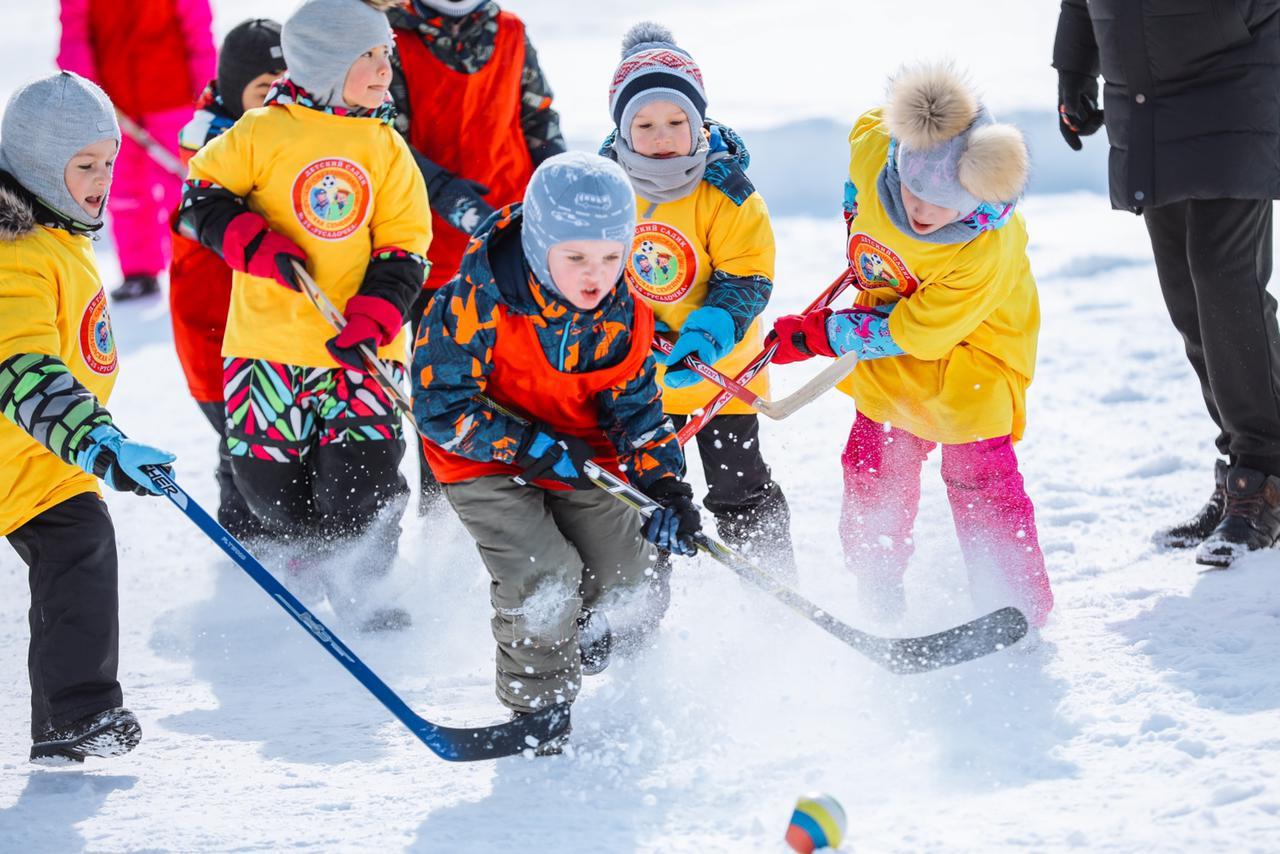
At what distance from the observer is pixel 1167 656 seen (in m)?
3.16

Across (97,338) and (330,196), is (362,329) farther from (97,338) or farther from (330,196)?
(97,338)

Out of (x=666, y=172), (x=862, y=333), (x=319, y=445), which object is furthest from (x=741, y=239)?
(x=319, y=445)

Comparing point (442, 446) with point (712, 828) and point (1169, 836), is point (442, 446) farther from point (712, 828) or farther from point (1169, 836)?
point (1169, 836)

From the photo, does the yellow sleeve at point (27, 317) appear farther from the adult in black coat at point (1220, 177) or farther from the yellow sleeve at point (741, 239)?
the adult in black coat at point (1220, 177)

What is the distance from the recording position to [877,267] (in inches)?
136

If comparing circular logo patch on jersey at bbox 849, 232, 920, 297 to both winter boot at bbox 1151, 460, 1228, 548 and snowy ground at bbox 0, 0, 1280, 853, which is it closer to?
snowy ground at bbox 0, 0, 1280, 853

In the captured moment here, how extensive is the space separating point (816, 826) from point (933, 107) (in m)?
1.67

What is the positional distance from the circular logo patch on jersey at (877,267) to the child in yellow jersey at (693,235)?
0.79ft

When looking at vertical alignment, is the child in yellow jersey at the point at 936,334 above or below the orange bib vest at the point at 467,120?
below

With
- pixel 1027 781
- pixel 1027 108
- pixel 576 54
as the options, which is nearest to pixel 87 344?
pixel 1027 781

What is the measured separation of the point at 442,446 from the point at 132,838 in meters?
0.99

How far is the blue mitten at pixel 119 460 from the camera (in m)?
2.85

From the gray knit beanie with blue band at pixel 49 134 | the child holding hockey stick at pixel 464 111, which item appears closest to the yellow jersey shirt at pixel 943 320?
the child holding hockey stick at pixel 464 111

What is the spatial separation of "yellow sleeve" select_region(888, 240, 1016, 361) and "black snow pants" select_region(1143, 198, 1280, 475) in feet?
2.15
